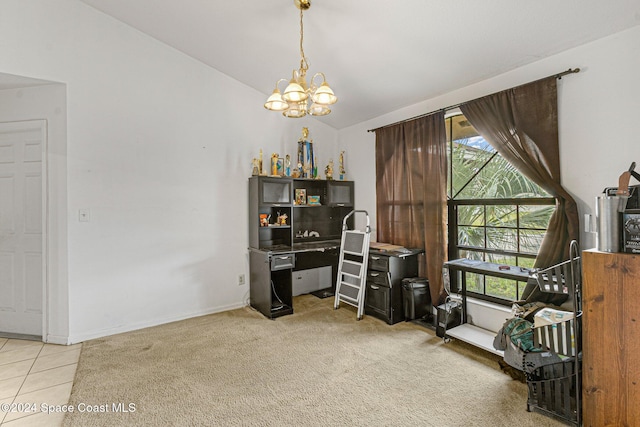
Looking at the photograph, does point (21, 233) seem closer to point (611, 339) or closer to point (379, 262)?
point (379, 262)

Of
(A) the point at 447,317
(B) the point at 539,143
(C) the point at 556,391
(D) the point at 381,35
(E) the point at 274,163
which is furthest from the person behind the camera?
(E) the point at 274,163

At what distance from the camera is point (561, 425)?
1.83 m

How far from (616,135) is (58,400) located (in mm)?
4401

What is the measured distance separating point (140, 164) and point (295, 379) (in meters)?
2.72

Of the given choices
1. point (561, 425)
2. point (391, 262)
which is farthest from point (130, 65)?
point (561, 425)

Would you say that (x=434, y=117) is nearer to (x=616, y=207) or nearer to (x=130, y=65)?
(x=616, y=207)

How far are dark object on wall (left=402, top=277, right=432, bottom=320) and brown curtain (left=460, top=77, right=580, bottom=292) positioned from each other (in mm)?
1178

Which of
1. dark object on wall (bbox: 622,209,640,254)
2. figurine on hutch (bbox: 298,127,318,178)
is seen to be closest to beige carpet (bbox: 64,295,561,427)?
dark object on wall (bbox: 622,209,640,254)

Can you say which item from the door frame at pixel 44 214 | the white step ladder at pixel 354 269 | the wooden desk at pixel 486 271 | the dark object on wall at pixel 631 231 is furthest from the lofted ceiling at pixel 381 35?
the wooden desk at pixel 486 271

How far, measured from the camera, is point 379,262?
355cm

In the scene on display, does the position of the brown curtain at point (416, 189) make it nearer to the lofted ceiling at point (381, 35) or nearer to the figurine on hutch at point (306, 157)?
the lofted ceiling at point (381, 35)

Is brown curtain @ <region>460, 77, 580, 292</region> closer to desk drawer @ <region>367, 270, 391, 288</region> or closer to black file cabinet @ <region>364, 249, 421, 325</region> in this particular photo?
black file cabinet @ <region>364, 249, 421, 325</region>

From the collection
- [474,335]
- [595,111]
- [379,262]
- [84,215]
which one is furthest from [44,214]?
[595,111]

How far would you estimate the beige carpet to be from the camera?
75.9 inches
